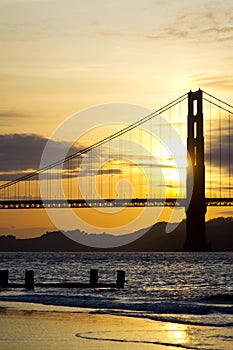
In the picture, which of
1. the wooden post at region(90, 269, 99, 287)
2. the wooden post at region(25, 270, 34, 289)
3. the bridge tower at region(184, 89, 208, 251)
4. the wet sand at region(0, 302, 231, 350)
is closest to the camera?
the wet sand at region(0, 302, 231, 350)

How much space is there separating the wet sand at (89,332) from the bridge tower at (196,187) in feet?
224

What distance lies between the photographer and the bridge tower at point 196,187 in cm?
9050

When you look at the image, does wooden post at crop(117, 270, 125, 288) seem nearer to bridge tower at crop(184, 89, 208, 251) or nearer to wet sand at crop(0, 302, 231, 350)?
wet sand at crop(0, 302, 231, 350)

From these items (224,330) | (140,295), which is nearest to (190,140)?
(140,295)

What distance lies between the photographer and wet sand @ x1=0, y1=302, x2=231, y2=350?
16203 mm

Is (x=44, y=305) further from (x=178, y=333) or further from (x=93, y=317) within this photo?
(x=178, y=333)

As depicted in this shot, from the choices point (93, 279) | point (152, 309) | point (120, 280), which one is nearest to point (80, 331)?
point (152, 309)

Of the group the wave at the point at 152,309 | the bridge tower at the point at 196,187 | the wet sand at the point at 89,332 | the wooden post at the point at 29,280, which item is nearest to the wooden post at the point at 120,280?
the wooden post at the point at 29,280

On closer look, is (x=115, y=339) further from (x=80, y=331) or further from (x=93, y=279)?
(x=93, y=279)

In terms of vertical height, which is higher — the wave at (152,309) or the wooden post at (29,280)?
the wooden post at (29,280)

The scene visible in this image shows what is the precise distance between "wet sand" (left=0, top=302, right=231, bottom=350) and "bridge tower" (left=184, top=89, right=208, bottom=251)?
68266 mm

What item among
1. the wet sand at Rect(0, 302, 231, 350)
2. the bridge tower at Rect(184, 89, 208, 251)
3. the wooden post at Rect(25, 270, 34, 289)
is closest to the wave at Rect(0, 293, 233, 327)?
the wet sand at Rect(0, 302, 231, 350)

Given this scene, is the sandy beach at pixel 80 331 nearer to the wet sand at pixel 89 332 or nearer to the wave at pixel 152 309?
the wet sand at pixel 89 332

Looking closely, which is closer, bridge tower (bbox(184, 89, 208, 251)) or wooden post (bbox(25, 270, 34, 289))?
wooden post (bbox(25, 270, 34, 289))
